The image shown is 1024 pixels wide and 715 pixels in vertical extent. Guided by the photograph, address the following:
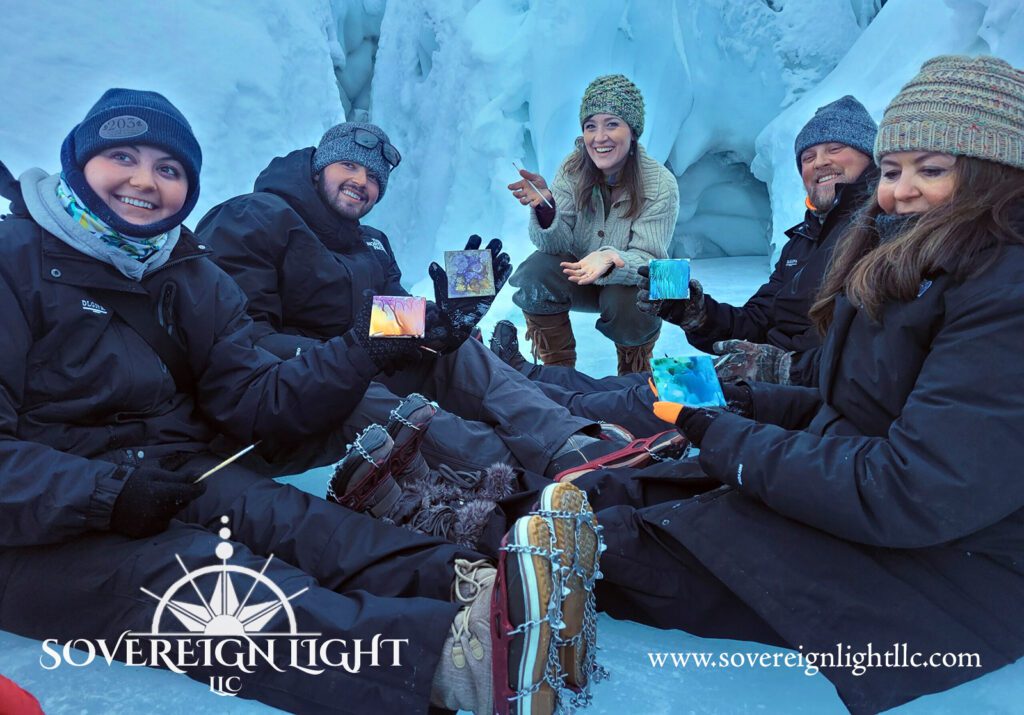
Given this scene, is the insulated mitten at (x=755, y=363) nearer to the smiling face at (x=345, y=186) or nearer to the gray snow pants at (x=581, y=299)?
the gray snow pants at (x=581, y=299)

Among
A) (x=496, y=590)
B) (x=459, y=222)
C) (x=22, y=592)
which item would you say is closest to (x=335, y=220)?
(x=22, y=592)

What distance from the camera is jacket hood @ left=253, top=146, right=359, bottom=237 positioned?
2084 millimetres

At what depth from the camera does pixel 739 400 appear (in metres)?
1.50

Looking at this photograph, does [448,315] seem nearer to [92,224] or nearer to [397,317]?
[397,317]

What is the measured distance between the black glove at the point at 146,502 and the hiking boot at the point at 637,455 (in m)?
0.76

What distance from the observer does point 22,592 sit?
1.13 meters

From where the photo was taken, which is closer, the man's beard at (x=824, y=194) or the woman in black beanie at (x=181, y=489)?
the woman in black beanie at (x=181, y=489)

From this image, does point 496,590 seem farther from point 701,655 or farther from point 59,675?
point 59,675

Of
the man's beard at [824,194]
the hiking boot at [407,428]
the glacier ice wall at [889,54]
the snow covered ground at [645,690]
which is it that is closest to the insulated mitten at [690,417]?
the snow covered ground at [645,690]

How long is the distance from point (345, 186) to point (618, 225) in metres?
1.06

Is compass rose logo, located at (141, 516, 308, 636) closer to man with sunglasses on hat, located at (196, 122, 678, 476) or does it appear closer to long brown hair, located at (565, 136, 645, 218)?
man with sunglasses on hat, located at (196, 122, 678, 476)

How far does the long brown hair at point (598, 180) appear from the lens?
2.66 meters

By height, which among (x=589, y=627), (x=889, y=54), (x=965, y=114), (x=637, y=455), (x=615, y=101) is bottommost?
(x=589, y=627)

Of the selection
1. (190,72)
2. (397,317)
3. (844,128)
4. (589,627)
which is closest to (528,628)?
(589,627)
